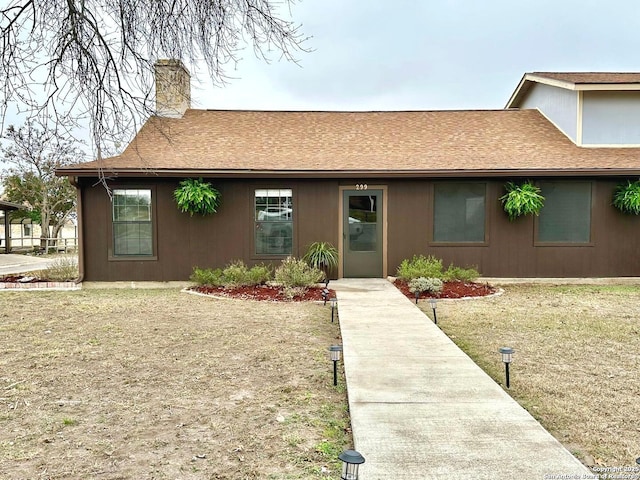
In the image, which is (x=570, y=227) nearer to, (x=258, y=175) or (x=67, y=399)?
(x=258, y=175)

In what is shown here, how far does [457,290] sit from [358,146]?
14.5 feet

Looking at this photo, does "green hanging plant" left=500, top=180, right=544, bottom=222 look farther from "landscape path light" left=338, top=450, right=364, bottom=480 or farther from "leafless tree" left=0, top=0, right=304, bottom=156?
"landscape path light" left=338, top=450, right=364, bottom=480

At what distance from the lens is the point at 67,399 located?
384 cm

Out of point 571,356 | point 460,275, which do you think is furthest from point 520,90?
point 571,356

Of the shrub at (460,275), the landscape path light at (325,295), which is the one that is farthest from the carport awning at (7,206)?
the shrub at (460,275)

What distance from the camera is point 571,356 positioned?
4.95 metres

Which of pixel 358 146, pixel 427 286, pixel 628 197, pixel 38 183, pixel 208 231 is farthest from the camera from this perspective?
pixel 38 183

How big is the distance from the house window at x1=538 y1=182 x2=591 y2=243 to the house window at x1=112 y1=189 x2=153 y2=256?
851 centimetres

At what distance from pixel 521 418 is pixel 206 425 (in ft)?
7.14

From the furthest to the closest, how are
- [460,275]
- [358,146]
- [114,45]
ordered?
[358,146]
[460,275]
[114,45]

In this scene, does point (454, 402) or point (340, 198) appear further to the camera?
point (340, 198)

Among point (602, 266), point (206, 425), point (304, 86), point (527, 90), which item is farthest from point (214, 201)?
point (527, 90)

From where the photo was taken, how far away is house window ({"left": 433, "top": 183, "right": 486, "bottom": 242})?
33.8 feet

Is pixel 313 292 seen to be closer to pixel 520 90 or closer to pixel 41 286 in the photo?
pixel 41 286
